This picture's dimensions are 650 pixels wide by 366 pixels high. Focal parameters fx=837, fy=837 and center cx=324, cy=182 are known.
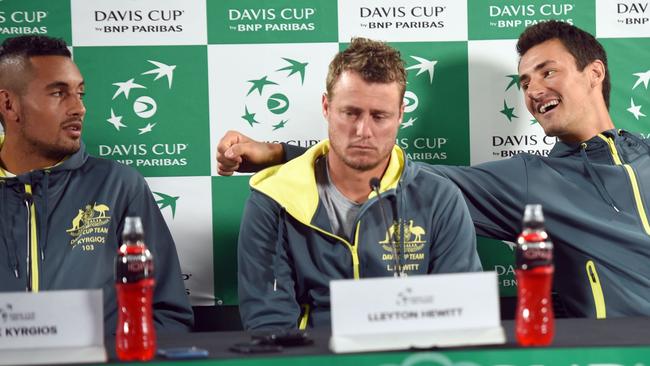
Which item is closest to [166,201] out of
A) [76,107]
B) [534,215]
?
[76,107]

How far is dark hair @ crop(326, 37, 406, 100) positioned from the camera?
2.29 meters

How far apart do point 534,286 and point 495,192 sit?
3.49 feet

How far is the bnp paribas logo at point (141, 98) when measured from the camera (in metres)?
2.70

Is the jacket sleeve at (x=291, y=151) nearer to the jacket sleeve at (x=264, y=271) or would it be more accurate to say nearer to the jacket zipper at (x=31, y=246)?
the jacket sleeve at (x=264, y=271)

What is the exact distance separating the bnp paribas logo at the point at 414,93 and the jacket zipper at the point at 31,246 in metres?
1.19

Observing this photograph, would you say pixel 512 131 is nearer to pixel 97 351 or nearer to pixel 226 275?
pixel 226 275

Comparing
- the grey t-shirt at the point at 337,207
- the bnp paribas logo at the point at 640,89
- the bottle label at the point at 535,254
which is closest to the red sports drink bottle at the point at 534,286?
the bottle label at the point at 535,254

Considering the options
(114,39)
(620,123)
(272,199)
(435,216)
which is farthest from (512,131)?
(114,39)

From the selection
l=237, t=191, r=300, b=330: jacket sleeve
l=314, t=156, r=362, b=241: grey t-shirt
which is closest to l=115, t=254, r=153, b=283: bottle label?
l=237, t=191, r=300, b=330: jacket sleeve

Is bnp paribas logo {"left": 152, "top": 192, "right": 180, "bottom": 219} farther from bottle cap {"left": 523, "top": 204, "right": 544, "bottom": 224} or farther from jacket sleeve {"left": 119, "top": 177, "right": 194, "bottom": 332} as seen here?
bottle cap {"left": 523, "top": 204, "right": 544, "bottom": 224}

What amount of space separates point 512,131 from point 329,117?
74 cm

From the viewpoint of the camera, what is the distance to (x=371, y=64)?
7.53ft

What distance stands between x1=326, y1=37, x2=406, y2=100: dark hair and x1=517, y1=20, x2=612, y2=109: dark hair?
0.58m

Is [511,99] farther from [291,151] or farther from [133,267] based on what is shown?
[133,267]
